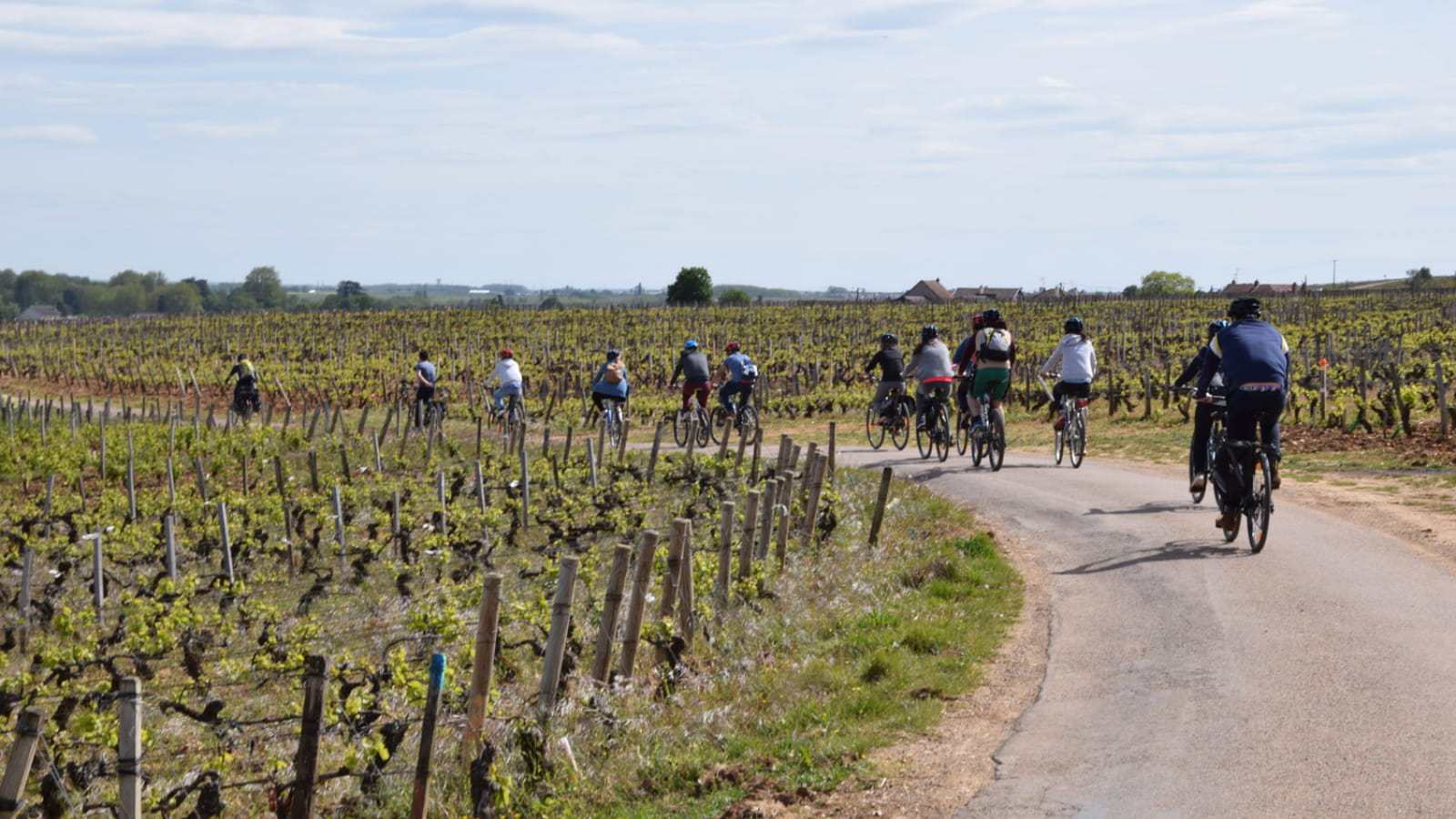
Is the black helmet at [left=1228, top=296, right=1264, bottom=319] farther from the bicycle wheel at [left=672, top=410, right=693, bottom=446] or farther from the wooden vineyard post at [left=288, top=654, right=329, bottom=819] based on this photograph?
the bicycle wheel at [left=672, top=410, right=693, bottom=446]

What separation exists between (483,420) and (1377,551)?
79.3 ft

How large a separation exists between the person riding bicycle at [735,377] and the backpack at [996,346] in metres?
6.03

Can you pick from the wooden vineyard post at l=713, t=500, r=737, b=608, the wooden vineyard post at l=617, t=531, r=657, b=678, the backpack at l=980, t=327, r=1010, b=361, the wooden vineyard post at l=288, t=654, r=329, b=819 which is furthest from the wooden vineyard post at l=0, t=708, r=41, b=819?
the backpack at l=980, t=327, r=1010, b=361

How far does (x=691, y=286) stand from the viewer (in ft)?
358

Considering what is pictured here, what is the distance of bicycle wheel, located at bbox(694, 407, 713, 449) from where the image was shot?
21875mm

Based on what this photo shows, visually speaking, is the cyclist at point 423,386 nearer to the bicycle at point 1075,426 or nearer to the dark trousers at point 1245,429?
the bicycle at point 1075,426

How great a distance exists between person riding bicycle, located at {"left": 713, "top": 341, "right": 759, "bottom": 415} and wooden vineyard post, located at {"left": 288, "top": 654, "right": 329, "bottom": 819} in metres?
16.2

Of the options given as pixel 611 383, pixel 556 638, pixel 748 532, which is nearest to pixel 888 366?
pixel 611 383

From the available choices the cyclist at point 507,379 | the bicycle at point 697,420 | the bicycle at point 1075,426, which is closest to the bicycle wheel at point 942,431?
the bicycle at point 1075,426

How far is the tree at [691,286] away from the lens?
108812 millimetres

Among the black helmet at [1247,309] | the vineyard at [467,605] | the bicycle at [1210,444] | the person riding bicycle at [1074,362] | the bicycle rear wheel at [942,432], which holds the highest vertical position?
the black helmet at [1247,309]

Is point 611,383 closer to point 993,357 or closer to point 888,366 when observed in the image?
point 888,366

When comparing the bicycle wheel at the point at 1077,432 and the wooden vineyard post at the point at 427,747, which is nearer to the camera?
the wooden vineyard post at the point at 427,747

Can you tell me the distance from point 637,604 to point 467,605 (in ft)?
14.8
